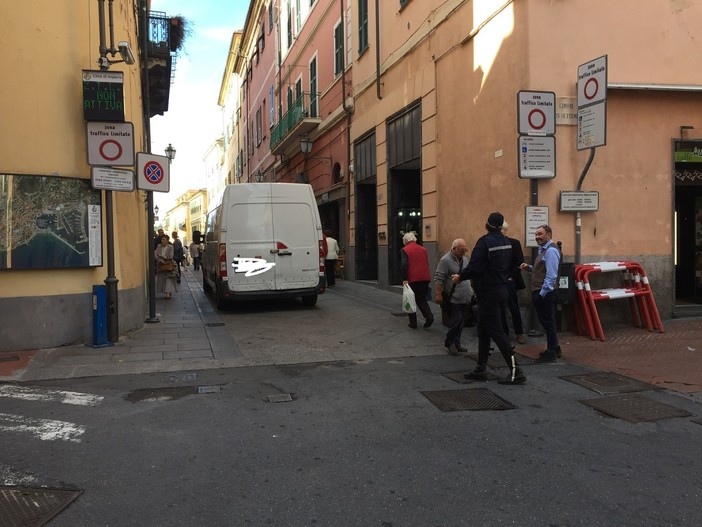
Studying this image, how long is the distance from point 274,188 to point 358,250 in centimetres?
603

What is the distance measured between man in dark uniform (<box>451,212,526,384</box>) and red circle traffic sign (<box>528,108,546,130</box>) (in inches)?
106

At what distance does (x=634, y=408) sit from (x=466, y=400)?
1.44 meters

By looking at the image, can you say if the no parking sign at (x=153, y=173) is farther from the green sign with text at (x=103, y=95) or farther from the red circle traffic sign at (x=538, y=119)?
the red circle traffic sign at (x=538, y=119)

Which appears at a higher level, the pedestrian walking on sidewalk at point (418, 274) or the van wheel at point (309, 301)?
the pedestrian walking on sidewalk at point (418, 274)

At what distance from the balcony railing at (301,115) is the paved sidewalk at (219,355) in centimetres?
1287

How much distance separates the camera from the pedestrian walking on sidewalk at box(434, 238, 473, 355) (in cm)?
746

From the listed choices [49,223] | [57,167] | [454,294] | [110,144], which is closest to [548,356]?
[454,294]

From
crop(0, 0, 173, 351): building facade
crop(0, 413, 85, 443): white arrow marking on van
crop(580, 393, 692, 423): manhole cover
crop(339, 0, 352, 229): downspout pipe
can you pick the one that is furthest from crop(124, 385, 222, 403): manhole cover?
crop(339, 0, 352, 229): downspout pipe

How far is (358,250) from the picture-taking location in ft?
55.4

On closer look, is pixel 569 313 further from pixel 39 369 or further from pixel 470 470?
pixel 39 369

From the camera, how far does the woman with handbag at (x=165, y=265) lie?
1391 cm

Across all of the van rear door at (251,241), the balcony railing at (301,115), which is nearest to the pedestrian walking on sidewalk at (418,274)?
the van rear door at (251,241)

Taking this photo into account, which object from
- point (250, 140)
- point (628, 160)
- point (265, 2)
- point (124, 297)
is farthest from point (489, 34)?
point (250, 140)

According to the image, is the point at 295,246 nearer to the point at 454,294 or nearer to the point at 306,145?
the point at 454,294
